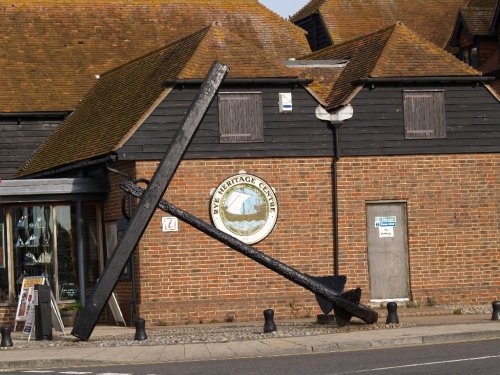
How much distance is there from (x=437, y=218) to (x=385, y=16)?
25.0m

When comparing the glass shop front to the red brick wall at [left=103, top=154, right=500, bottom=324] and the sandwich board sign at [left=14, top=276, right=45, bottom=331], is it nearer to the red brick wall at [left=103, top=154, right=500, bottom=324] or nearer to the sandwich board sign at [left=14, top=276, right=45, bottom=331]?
the sandwich board sign at [left=14, top=276, right=45, bottom=331]

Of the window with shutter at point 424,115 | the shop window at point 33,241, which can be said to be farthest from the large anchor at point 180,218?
the window with shutter at point 424,115

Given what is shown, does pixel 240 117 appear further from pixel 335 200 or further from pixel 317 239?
pixel 317 239

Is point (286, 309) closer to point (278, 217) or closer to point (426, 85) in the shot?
point (278, 217)

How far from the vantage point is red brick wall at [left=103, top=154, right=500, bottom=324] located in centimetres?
2933

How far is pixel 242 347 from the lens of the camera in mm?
21766

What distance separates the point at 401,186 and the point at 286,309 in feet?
13.7

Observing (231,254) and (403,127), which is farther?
(403,127)

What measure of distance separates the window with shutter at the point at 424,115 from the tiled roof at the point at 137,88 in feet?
10.6

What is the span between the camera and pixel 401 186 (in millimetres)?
31094

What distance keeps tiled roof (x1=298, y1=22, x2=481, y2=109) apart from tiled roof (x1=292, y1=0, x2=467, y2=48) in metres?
19.1

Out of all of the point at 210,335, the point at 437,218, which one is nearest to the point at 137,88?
the point at 437,218

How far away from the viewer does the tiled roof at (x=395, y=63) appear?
31.5m

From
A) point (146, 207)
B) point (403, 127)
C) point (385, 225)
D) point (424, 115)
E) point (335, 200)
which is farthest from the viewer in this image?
point (424, 115)
